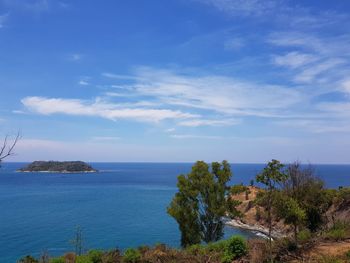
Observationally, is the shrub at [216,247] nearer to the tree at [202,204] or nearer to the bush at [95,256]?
the bush at [95,256]

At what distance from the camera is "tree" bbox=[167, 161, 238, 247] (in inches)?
1115

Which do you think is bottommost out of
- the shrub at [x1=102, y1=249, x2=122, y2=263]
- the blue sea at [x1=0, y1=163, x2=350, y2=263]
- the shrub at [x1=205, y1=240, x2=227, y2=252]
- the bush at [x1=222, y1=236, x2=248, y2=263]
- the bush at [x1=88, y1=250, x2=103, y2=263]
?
the blue sea at [x1=0, y1=163, x2=350, y2=263]

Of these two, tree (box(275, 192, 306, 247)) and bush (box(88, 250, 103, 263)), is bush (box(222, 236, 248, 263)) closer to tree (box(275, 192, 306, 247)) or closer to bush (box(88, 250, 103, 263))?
tree (box(275, 192, 306, 247))

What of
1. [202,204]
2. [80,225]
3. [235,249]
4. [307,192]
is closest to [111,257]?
[235,249]

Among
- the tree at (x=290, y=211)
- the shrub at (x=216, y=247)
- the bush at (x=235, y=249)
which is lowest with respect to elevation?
the shrub at (x=216, y=247)

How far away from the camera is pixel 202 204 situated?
29406 mm

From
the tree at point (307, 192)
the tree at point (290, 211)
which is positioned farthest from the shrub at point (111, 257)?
the tree at point (307, 192)

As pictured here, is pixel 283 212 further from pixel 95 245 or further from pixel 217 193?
pixel 95 245

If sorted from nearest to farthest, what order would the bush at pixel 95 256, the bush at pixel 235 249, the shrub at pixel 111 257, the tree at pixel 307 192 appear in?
the bush at pixel 235 249 < the bush at pixel 95 256 < the shrub at pixel 111 257 < the tree at pixel 307 192

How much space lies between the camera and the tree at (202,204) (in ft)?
92.9

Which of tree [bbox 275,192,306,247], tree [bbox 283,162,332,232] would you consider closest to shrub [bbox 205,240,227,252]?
tree [bbox 275,192,306,247]

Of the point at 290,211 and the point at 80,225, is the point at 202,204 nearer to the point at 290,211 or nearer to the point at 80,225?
the point at 290,211

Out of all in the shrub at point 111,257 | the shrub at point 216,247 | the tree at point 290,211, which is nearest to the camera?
the tree at point 290,211

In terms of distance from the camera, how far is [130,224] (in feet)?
202
